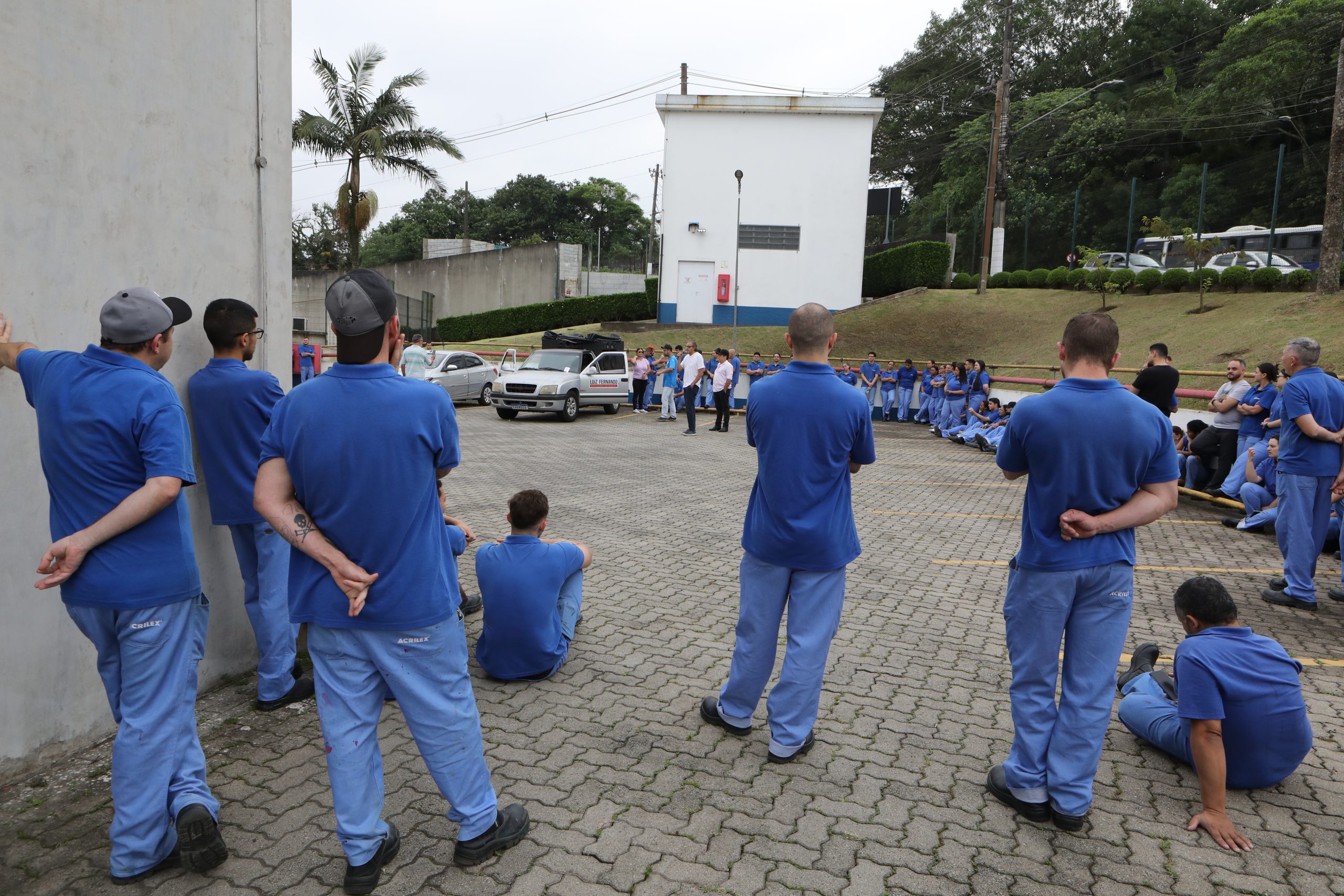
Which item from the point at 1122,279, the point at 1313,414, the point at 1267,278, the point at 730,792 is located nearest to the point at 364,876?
the point at 730,792

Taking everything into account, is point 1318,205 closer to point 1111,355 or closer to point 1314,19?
point 1314,19

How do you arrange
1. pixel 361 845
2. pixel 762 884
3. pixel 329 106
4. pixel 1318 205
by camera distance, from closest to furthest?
pixel 361 845 → pixel 762 884 → pixel 329 106 → pixel 1318 205

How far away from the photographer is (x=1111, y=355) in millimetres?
3436

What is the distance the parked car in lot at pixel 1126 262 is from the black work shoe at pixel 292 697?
98.8 feet

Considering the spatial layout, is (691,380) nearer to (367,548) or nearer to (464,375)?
(464,375)

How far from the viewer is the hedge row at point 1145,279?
947 inches

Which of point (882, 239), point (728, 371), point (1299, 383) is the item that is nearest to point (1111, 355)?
point (1299, 383)

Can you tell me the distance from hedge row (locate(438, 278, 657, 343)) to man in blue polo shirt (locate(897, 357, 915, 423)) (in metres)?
17.0

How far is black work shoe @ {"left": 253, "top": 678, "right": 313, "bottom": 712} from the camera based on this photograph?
4.27m

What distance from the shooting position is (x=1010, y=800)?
3.61 meters

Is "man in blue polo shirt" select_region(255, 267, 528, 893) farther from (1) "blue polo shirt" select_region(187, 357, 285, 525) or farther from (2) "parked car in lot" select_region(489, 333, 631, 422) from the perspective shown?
(2) "parked car in lot" select_region(489, 333, 631, 422)

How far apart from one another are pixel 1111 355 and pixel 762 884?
246cm

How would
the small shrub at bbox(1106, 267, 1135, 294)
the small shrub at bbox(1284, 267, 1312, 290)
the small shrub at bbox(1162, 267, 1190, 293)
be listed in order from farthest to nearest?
the small shrub at bbox(1106, 267, 1135, 294) → the small shrub at bbox(1162, 267, 1190, 293) → the small shrub at bbox(1284, 267, 1312, 290)

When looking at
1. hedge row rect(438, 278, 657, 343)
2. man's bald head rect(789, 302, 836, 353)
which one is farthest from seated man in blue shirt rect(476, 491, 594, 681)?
hedge row rect(438, 278, 657, 343)
